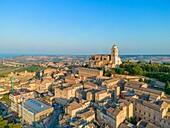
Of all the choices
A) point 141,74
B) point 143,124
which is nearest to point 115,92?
point 143,124

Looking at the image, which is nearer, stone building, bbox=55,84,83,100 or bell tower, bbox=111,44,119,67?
stone building, bbox=55,84,83,100

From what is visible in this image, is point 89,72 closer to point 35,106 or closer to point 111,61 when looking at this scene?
point 111,61

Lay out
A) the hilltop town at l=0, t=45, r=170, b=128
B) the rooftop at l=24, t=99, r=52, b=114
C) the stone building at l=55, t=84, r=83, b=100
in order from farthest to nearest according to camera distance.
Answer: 1. the stone building at l=55, t=84, r=83, b=100
2. the rooftop at l=24, t=99, r=52, b=114
3. the hilltop town at l=0, t=45, r=170, b=128

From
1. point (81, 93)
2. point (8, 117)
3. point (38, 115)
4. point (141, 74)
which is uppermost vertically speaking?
point (141, 74)

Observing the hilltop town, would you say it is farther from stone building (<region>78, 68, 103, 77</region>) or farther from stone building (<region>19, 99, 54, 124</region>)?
stone building (<region>78, 68, 103, 77</region>)

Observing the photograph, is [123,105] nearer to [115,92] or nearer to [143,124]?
[143,124]

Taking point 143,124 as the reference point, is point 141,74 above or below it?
above

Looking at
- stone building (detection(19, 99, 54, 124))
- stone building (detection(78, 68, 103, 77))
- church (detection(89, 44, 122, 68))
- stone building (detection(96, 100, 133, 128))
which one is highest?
church (detection(89, 44, 122, 68))

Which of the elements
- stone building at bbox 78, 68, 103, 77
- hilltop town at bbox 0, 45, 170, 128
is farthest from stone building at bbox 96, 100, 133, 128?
stone building at bbox 78, 68, 103, 77

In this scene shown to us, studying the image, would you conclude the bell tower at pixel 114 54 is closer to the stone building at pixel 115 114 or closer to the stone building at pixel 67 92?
the stone building at pixel 67 92

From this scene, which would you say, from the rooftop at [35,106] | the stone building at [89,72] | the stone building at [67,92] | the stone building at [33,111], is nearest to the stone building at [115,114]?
the stone building at [67,92]

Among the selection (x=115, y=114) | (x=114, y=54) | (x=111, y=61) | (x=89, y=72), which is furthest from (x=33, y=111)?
(x=114, y=54)
